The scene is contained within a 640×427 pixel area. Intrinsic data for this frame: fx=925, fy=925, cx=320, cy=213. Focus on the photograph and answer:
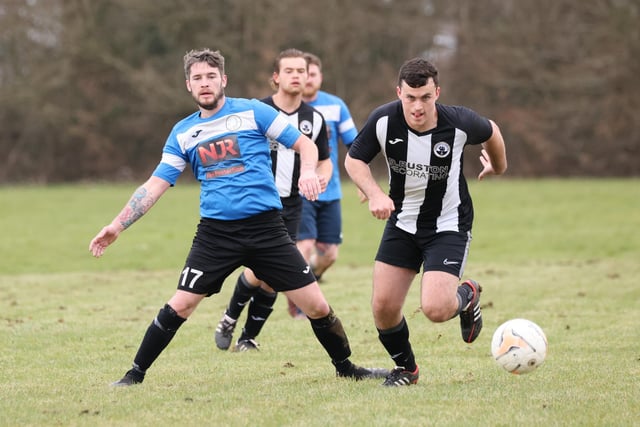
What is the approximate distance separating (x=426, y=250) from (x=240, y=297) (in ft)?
7.83

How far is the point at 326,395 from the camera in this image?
571 cm

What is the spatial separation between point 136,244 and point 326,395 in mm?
12284

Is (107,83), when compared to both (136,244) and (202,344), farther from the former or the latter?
(202,344)

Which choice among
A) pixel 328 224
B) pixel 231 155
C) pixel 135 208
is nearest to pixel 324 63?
pixel 328 224

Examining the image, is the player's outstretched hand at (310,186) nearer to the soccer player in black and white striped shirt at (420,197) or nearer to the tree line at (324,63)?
the soccer player in black and white striped shirt at (420,197)

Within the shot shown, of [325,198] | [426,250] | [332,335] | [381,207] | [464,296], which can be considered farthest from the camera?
[325,198]

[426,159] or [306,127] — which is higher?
[426,159]

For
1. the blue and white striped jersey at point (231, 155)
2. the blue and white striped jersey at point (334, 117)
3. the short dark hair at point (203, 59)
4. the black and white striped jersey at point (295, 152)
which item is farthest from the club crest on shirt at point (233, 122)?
the blue and white striped jersey at point (334, 117)

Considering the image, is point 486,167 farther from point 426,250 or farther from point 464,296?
point 464,296

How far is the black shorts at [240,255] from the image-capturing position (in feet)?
19.6

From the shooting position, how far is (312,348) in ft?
25.5

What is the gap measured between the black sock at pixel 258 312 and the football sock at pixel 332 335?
1609 millimetres

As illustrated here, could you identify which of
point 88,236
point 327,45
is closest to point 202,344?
point 88,236

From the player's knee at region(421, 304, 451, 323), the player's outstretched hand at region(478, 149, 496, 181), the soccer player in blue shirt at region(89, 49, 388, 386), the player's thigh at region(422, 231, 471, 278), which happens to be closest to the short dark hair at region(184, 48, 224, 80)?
the soccer player in blue shirt at region(89, 49, 388, 386)
